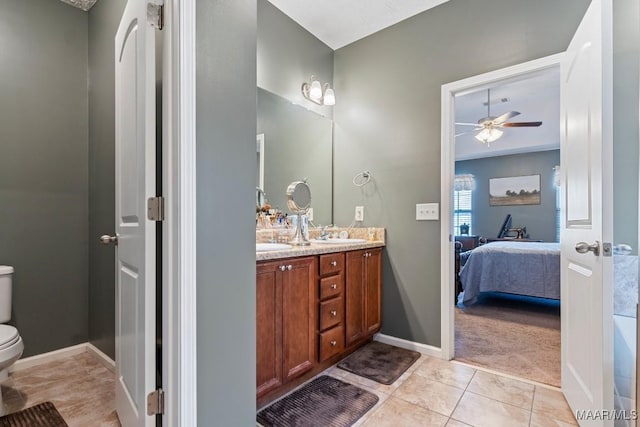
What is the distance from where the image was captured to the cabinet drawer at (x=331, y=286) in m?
1.92

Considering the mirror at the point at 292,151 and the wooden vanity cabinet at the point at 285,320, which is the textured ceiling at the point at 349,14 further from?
the wooden vanity cabinet at the point at 285,320

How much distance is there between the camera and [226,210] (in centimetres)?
116

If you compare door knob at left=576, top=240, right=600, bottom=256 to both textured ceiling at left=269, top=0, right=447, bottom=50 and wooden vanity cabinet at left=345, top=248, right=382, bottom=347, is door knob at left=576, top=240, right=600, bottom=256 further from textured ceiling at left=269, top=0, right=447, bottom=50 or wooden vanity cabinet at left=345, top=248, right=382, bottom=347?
textured ceiling at left=269, top=0, right=447, bottom=50

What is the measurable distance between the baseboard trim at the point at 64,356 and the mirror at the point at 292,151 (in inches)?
61.2

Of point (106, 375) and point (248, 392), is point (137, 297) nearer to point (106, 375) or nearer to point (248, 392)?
point (248, 392)

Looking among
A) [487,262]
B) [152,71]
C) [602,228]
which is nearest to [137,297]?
[152,71]

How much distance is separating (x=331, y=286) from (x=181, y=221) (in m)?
1.19

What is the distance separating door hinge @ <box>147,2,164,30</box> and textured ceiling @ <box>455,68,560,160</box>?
2.65 m

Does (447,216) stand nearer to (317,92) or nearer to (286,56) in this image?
(317,92)

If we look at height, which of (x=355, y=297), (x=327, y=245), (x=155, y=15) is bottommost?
(x=355, y=297)

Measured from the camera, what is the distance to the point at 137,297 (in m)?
1.21

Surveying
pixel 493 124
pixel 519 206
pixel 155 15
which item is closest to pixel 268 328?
pixel 155 15

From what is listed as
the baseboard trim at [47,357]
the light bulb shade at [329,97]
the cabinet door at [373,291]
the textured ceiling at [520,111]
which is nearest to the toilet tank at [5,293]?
the baseboard trim at [47,357]

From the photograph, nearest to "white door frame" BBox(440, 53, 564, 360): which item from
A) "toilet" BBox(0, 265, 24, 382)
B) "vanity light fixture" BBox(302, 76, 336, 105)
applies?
"vanity light fixture" BBox(302, 76, 336, 105)
